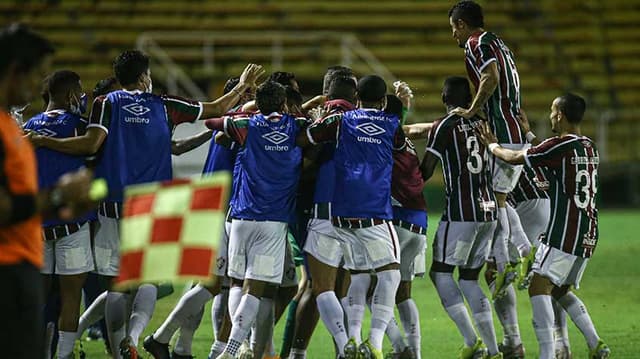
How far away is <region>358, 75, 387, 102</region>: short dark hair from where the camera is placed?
7.42 m

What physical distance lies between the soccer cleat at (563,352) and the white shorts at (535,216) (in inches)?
50.6

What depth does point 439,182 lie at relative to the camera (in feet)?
73.0

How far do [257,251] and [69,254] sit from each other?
1.21 m

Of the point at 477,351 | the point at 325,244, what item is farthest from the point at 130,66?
the point at 477,351

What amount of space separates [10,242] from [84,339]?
5.24 metres

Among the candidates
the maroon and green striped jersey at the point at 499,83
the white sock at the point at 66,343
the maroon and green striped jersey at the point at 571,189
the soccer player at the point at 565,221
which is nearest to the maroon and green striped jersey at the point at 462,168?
the soccer player at the point at 565,221

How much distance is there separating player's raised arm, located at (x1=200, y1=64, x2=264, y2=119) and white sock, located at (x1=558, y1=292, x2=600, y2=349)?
263 centimetres

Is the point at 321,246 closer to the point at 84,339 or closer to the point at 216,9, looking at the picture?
the point at 84,339

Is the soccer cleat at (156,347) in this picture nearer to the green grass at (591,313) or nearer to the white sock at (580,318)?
the green grass at (591,313)

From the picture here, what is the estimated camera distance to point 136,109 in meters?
7.26

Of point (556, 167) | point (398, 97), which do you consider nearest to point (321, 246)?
point (398, 97)

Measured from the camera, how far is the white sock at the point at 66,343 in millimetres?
7117

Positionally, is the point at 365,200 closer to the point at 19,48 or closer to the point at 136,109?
the point at 136,109

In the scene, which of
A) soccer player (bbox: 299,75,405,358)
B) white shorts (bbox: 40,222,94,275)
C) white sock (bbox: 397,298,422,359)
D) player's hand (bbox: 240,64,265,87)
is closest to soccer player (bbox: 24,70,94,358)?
white shorts (bbox: 40,222,94,275)
